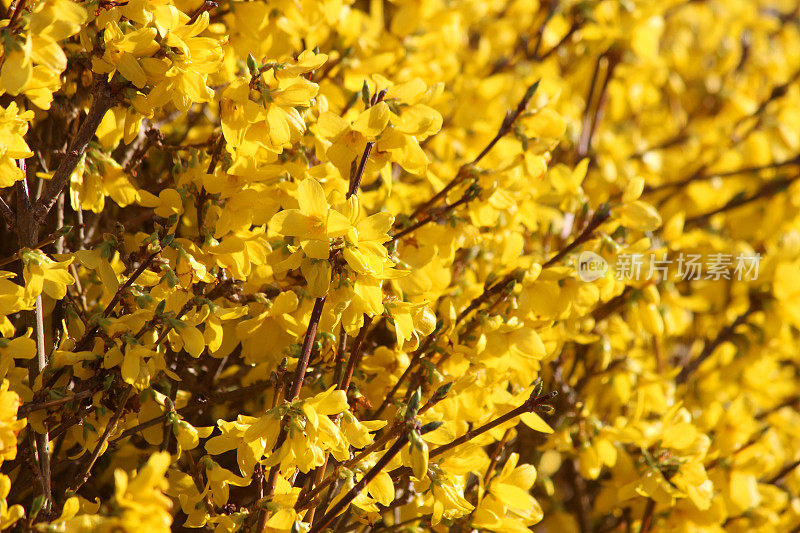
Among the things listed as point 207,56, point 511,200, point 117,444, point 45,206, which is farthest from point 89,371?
point 511,200

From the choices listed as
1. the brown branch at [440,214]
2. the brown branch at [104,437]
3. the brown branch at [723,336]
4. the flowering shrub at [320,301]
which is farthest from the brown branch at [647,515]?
the brown branch at [104,437]

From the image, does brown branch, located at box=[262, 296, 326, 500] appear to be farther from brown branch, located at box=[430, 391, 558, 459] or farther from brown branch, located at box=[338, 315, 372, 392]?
brown branch, located at box=[430, 391, 558, 459]

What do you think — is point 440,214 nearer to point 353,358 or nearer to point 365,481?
point 353,358

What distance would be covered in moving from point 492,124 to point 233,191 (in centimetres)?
107

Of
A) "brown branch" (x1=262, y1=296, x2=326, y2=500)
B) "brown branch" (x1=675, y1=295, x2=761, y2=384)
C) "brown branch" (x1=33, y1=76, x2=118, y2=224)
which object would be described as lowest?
"brown branch" (x1=675, y1=295, x2=761, y2=384)

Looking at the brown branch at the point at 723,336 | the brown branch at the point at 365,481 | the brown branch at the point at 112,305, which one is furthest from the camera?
the brown branch at the point at 723,336

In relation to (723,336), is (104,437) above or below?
above

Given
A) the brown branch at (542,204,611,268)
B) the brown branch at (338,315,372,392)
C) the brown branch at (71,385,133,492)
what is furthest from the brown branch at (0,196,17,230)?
the brown branch at (542,204,611,268)

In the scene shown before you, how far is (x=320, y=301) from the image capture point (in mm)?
1136

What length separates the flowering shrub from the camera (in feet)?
3.67

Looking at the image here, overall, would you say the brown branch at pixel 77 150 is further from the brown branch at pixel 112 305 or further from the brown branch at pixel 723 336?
the brown branch at pixel 723 336

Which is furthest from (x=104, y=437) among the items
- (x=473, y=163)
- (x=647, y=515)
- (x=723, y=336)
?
(x=723, y=336)

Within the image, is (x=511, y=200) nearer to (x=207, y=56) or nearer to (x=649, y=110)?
(x=207, y=56)

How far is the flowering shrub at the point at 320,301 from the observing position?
1.12m
